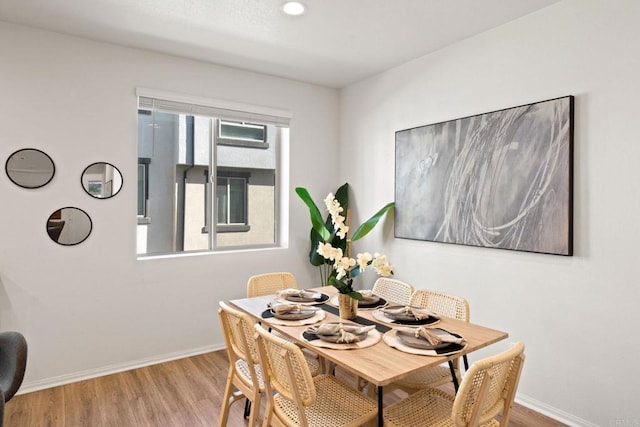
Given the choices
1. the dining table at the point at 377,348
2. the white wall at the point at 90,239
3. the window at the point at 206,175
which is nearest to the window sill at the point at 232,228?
the window at the point at 206,175

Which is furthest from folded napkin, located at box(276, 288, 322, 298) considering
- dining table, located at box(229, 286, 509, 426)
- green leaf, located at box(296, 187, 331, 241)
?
green leaf, located at box(296, 187, 331, 241)

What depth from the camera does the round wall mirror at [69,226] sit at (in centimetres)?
283

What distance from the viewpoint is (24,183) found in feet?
8.96

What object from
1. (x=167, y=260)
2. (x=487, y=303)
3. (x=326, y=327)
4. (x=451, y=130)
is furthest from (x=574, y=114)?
(x=167, y=260)

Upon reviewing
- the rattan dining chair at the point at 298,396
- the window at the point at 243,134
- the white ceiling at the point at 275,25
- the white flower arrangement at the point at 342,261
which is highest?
the white ceiling at the point at 275,25

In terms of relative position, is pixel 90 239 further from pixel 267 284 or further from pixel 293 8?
pixel 293 8

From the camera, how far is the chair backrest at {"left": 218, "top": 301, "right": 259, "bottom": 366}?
5.98 feet

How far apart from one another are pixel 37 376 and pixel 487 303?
10.7 feet

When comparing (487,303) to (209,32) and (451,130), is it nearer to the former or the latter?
(451,130)

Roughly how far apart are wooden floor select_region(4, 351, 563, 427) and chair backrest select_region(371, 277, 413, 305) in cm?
66

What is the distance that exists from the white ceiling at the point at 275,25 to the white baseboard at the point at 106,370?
2518 mm

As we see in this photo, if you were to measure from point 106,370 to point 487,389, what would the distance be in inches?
112

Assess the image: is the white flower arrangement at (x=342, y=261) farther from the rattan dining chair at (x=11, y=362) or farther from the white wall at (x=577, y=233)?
the rattan dining chair at (x=11, y=362)

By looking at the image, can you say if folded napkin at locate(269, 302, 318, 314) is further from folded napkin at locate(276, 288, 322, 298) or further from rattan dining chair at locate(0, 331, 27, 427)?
rattan dining chair at locate(0, 331, 27, 427)
